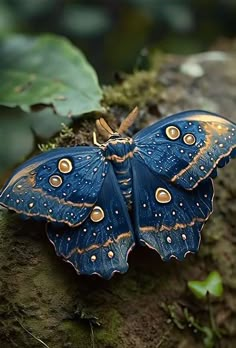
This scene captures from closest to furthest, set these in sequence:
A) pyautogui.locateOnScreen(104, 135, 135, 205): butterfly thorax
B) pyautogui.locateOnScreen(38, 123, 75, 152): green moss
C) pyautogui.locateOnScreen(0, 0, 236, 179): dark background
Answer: pyautogui.locateOnScreen(104, 135, 135, 205): butterfly thorax
pyautogui.locateOnScreen(38, 123, 75, 152): green moss
pyautogui.locateOnScreen(0, 0, 236, 179): dark background

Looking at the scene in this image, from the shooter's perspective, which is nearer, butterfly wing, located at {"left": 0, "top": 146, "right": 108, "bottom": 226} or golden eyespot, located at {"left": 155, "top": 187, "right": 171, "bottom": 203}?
butterfly wing, located at {"left": 0, "top": 146, "right": 108, "bottom": 226}

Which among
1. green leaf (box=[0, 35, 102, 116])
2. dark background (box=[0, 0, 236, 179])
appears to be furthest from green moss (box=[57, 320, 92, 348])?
dark background (box=[0, 0, 236, 179])

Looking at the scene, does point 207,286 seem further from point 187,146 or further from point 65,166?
point 65,166

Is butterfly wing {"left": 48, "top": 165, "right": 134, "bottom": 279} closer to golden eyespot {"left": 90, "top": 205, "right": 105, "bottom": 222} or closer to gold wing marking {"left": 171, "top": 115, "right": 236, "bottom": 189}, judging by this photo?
golden eyespot {"left": 90, "top": 205, "right": 105, "bottom": 222}

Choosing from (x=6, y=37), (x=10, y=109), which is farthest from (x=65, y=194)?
(x=6, y=37)

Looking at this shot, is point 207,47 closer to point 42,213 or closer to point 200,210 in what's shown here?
point 200,210

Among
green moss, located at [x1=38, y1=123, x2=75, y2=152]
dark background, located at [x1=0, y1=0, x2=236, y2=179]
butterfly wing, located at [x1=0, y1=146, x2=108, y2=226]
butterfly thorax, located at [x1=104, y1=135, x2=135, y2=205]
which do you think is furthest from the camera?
dark background, located at [x1=0, y1=0, x2=236, y2=179]

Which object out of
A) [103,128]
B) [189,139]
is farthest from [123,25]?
[189,139]

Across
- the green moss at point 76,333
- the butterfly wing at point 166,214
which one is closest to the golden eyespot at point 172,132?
the butterfly wing at point 166,214
